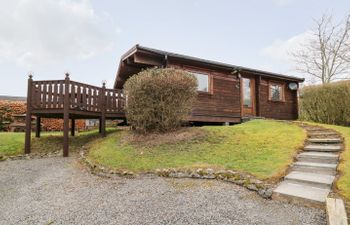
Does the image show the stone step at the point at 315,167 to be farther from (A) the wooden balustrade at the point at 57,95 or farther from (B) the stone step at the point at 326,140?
(A) the wooden balustrade at the point at 57,95

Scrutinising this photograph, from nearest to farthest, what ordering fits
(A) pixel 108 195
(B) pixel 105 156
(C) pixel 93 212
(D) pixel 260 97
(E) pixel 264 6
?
1. (C) pixel 93 212
2. (A) pixel 108 195
3. (B) pixel 105 156
4. (D) pixel 260 97
5. (E) pixel 264 6

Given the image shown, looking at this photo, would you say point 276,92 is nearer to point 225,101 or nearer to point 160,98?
point 225,101

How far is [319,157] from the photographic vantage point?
6.11 meters

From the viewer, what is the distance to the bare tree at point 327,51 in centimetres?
2218

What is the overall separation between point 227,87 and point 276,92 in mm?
4419

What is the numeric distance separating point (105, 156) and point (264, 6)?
1358 cm

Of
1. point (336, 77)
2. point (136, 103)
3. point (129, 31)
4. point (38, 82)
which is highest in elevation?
point (129, 31)

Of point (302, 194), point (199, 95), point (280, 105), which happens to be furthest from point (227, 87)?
point (302, 194)

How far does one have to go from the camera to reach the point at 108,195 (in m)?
5.02

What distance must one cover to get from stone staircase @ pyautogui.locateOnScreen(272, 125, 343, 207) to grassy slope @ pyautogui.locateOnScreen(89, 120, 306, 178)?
0.30 metres

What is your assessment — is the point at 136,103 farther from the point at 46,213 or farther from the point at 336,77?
the point at 336,77

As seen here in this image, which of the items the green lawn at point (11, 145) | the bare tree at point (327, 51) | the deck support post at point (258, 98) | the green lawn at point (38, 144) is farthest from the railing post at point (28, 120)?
the bare tree at point (327, 51)

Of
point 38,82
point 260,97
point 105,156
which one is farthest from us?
point 260,97

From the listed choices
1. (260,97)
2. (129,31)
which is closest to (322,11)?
(260,97)
